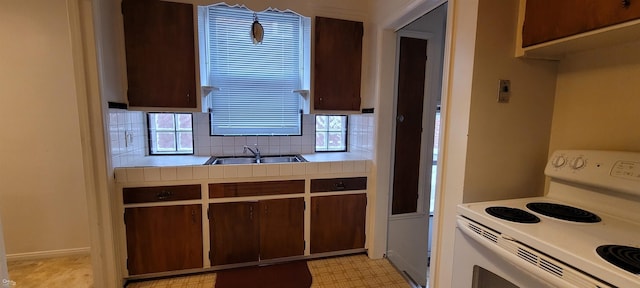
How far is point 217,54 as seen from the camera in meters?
2.53

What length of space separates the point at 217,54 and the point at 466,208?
2.40 meters

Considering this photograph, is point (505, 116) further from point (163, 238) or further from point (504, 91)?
point (163, 238)

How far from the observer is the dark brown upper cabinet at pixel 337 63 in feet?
7.72

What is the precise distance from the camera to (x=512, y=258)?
935 mm

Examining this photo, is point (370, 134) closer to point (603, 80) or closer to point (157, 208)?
point (603, 80)

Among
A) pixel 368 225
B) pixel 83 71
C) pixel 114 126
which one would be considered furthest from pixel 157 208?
pixel 368 225

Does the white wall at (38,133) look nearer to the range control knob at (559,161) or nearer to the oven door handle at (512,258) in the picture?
the oven door handle at (512,258)

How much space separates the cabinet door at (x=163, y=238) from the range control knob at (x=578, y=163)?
227 centimetres

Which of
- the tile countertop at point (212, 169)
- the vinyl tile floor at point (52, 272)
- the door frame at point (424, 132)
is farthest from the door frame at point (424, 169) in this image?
the vinyl tile floor at point (52, 272)

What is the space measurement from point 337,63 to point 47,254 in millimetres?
3037

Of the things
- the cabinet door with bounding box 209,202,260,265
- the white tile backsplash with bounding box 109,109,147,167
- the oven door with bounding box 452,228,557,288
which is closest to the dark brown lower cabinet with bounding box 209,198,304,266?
the cabinet door with bounding box 209,202,260,265

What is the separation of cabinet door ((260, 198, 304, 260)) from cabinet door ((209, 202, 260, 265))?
0.06 m

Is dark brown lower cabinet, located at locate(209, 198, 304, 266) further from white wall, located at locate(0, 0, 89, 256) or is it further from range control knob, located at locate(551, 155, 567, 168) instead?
range control knob, located at locate(551, 155, 567, 168)

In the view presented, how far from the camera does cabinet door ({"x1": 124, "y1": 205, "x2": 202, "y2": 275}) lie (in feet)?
6.38
